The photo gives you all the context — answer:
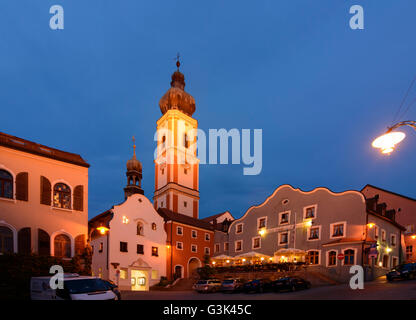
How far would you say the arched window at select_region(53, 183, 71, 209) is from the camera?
80.2ft

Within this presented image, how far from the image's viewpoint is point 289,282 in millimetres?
25188

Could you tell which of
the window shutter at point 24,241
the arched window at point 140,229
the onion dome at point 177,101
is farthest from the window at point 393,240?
the onion dome at point 177,101

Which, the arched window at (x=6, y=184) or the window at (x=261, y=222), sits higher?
the arched window at (x=6, y=184)

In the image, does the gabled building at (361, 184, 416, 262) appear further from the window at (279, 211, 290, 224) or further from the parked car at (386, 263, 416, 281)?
the parked car at (386, 263, 416, 281)

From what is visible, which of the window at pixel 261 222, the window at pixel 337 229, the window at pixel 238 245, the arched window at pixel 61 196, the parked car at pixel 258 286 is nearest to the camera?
the arched window at pixel 61 196

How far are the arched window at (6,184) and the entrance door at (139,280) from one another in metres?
20.6

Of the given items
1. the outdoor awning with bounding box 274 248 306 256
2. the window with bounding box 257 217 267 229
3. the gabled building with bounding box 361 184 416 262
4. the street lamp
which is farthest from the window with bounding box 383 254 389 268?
the street lamp

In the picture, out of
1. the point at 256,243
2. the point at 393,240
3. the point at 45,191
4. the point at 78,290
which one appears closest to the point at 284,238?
the point at 256,243

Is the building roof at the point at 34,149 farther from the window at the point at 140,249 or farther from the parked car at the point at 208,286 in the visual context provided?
the window at the point at 140,249

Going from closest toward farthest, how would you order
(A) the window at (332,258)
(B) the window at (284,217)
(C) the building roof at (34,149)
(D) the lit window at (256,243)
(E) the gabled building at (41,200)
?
1. (E) the gabled building at (41,200)
2. (C) the building roof at (34,149)
3. (A) the window at (332,258)
4. (B) the window at (284,217)
5. (D) the lit window at (256,243)

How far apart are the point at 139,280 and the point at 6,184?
22530 mm

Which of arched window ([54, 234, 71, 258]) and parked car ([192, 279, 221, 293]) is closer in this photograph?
arched window ([54, 234, 71, 258])

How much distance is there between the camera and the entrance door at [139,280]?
38.5m

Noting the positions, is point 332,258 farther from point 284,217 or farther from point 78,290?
point 78,290
